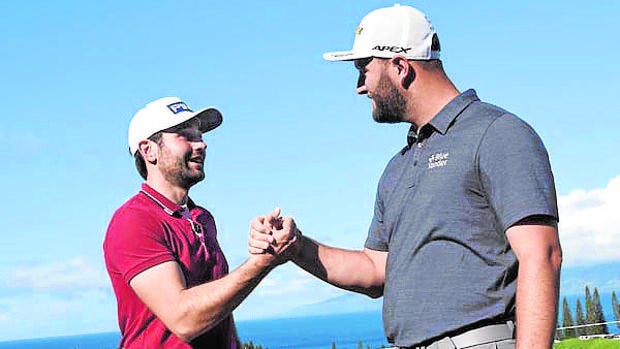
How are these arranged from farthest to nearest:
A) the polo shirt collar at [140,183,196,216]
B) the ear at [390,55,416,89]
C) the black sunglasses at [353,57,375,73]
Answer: the polo shirt collar at [140,183,196,216], the black sunglasses at [353,57,375,73], the ear at [390,55,416,89]

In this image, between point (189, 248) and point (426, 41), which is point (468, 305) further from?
point (189, 248)

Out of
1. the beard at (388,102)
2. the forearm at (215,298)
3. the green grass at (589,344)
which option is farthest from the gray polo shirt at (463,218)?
the green grass at (589,344)

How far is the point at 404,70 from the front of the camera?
18.6 ft

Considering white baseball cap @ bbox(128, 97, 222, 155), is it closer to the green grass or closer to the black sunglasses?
the black sunglasses

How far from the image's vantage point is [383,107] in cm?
574

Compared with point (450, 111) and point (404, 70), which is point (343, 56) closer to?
point (404, 70)

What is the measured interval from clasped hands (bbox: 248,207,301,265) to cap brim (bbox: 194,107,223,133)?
1.29 m

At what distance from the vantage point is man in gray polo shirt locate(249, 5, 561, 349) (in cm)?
495

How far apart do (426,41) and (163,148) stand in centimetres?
216

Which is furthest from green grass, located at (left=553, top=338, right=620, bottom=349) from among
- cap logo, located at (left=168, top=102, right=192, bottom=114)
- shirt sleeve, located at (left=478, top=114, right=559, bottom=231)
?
shirt sleeve, located at (left=478, top=114, right=559, bottom=231)

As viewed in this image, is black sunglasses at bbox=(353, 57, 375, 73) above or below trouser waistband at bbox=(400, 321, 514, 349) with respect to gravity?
above

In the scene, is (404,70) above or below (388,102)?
above

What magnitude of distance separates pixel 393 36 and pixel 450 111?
51 cm

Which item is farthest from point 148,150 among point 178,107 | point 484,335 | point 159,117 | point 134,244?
point 484,335
